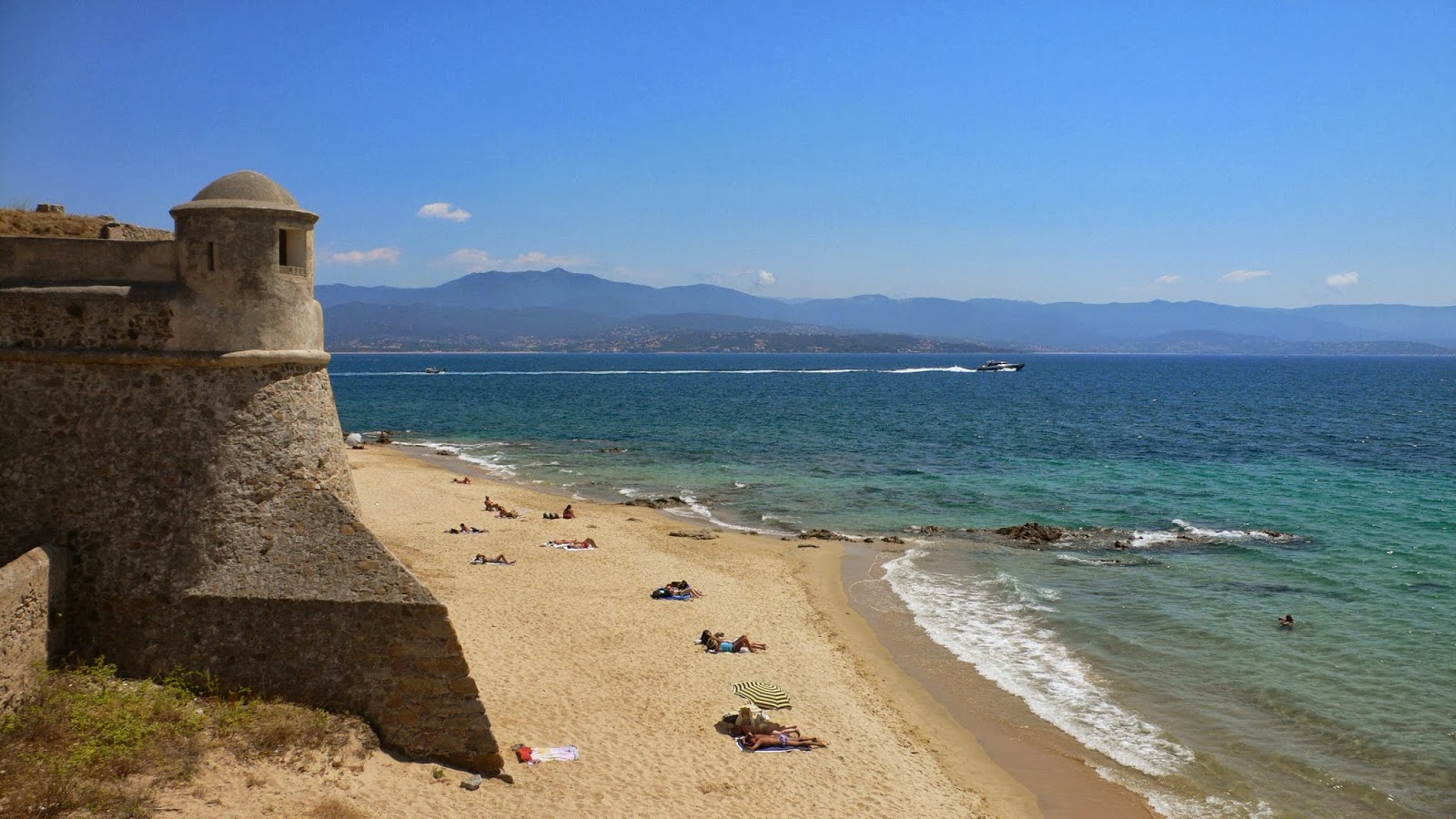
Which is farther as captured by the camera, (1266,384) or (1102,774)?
(1266,384)

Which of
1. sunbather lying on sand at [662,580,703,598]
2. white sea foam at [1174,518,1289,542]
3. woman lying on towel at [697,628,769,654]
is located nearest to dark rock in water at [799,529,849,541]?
sunbather lying on sand at [662,580,703,598]

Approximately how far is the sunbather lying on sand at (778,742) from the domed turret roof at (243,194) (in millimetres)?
9848

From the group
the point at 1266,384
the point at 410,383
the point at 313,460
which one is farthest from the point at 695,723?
the point at 1266,384

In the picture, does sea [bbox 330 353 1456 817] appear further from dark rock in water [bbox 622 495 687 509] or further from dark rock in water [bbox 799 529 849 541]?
dark rock in water [bbox 622 495 687 509]

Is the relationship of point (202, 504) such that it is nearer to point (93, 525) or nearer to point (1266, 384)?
point (93, 525)

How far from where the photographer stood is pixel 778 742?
13.9 metres

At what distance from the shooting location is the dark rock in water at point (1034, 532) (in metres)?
29.8

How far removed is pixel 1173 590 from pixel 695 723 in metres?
15.1

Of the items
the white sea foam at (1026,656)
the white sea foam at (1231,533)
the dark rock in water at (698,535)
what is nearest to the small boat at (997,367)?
the white sea foam at (1231,533)

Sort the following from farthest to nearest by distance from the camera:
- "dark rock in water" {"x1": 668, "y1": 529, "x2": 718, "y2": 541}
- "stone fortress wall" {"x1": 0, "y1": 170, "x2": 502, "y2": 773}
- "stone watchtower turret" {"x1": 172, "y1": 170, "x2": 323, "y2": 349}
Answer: "dark rock in water" {"x1": 668, "y1": 529, "x2": 718, "y2": 541}
"stone watchtower turret" {"x1": 172, "y1": 170, "x2": 323, "y2": 349}
"stone fortress wall" {"x1": 0, "y1": 170, "x2": 502, "y2": 773}

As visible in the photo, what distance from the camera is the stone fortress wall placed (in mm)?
10867

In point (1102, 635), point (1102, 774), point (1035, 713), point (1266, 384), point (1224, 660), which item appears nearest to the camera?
point (1102, 774)

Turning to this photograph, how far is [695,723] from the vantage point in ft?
47.9

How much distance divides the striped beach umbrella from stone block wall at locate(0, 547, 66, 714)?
32.2 ft
